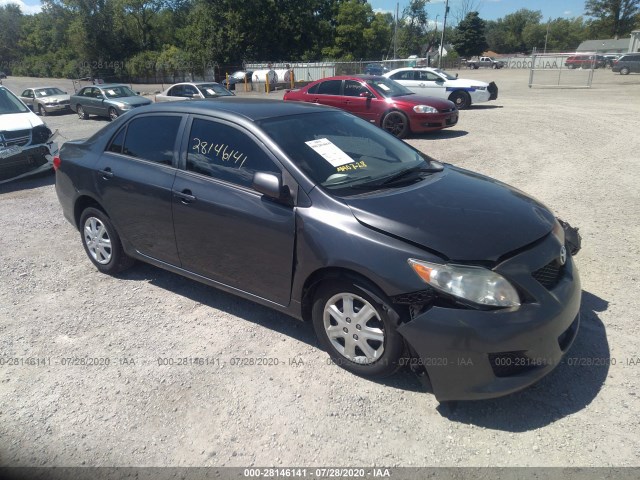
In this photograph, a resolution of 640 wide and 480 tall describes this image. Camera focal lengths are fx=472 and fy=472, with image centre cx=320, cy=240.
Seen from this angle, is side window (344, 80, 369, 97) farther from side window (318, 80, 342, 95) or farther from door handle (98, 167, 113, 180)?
door handle (98, 167, 113, 180)

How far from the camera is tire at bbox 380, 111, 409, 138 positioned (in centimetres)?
1171

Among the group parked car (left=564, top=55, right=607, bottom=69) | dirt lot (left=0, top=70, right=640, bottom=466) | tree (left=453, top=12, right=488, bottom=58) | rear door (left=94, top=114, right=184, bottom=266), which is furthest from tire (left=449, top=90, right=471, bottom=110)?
tree (left=453, top=12, right=488, bottom=58)

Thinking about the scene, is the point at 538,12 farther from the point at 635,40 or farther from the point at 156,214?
the point at 156,214

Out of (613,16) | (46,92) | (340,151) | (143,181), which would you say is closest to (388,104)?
(340,151)

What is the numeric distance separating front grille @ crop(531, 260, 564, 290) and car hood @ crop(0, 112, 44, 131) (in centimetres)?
899

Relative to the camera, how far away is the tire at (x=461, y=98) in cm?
1789

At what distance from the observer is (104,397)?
3061mm

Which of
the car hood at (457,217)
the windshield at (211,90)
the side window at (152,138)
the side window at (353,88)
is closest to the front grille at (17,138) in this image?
the side window at (152,138)

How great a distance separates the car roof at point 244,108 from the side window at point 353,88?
8534 mm

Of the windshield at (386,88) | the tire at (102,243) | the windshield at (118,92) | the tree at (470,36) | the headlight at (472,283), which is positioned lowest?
the tire at (102,243)

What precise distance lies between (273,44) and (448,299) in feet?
185

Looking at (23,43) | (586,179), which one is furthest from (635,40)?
(23,43)

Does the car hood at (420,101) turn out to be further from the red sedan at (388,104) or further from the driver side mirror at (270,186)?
the driver side mirror at (270,186)

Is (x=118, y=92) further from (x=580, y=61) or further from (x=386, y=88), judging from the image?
(x=580, y=61)
